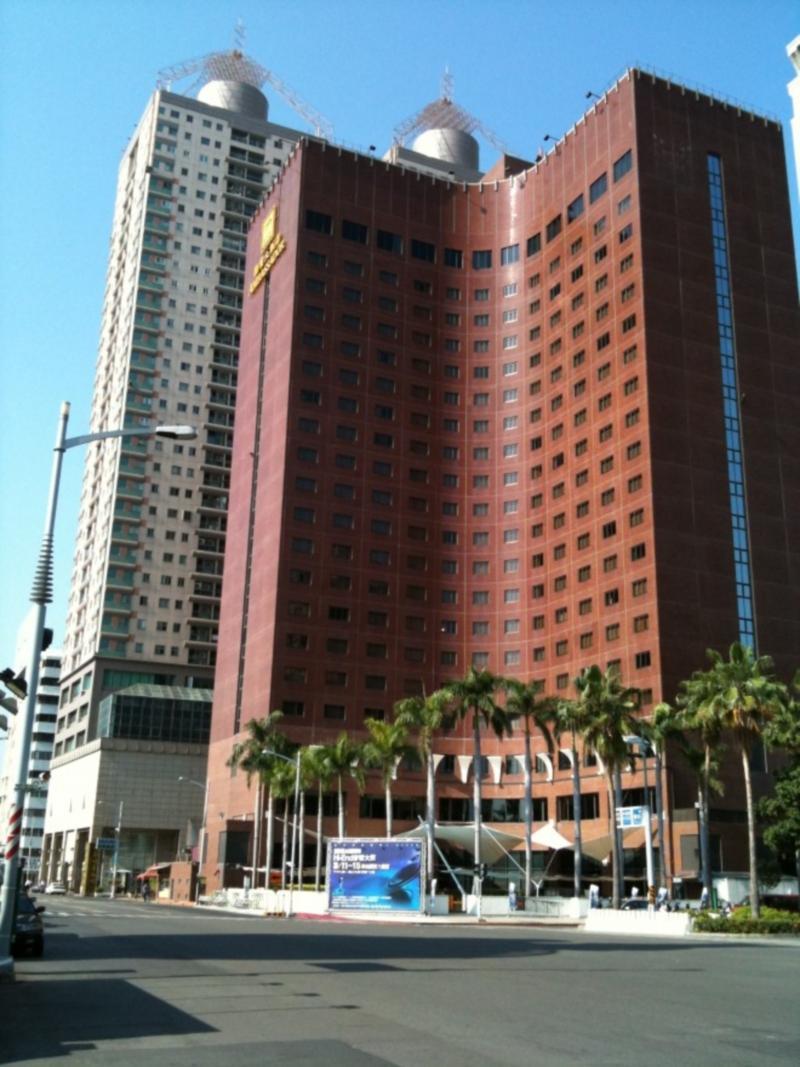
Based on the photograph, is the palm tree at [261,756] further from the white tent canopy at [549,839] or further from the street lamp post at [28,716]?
the street lamp post at [28,716]

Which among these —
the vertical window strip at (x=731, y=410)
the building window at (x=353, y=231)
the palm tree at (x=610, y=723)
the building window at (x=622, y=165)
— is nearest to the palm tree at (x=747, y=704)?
the palm tree at (x=610, y=723)

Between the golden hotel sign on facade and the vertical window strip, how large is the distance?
160 ft

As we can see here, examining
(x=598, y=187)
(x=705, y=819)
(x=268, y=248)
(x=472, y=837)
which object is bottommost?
(x=472, y=837)

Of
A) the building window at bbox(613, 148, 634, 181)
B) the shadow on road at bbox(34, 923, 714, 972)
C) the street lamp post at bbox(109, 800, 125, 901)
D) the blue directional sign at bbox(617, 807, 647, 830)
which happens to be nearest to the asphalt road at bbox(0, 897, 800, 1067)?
the shadow on road at bbox(34, 923, 714, 972)

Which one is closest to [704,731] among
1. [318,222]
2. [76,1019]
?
[76,1019]

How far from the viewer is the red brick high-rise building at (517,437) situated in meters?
98.1

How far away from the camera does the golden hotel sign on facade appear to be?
418ft

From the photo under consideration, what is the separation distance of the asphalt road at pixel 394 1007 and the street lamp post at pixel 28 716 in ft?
5.14

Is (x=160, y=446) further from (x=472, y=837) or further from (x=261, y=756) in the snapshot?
(x=472, y=837)

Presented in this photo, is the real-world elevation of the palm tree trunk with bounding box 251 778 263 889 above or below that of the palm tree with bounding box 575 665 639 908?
below

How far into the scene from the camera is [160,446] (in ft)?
500

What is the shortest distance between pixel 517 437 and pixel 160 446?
56.5 metres

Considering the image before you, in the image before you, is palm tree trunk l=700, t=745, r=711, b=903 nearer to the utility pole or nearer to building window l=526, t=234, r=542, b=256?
building window l=526, t=234, r=542, b=256

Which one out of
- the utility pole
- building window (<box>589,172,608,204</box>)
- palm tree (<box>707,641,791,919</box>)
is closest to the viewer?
palm tree (<box>707,641,791,919</box>)
